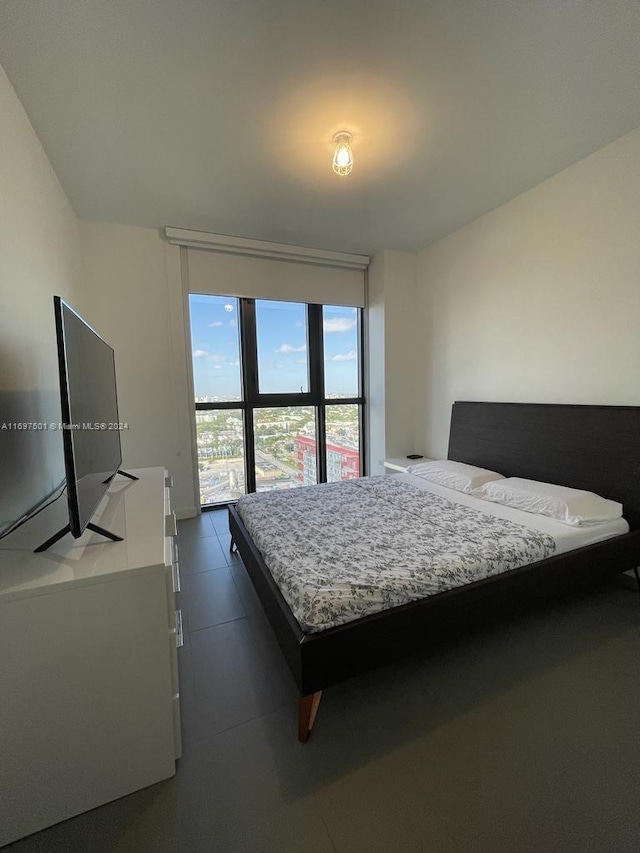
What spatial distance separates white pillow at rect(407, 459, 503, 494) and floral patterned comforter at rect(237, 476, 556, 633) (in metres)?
0.30

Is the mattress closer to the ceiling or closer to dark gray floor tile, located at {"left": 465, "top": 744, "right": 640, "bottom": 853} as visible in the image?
dark gray floor tile, located at {"left": 465, "top": 744, "right": 640, "bottom": 853}

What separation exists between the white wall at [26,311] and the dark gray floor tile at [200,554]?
3.60 feet

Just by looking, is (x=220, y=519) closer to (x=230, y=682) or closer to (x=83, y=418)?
(x=230, y=682)

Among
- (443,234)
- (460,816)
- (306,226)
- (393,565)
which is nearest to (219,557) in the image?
(393,565)

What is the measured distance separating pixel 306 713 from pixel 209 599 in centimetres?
111

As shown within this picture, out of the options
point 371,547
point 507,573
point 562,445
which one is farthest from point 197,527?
point 562,445

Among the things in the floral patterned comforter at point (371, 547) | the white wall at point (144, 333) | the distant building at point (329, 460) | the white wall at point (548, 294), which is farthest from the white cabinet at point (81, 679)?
the distant building at point (329, 460)

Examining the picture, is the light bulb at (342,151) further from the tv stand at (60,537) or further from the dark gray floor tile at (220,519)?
the dark gray floor tile at (220,519)

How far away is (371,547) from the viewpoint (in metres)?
1.77

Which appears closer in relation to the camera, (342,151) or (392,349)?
(342,151)

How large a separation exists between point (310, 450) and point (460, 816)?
11.3 feet

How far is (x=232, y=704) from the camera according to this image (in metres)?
1.42

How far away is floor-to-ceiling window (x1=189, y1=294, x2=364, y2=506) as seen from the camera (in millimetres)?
3684

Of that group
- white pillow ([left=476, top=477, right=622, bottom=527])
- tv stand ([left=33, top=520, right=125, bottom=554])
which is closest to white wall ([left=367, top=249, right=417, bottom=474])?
white pillow ([left=476, top=477, right=622, bottom=527])
